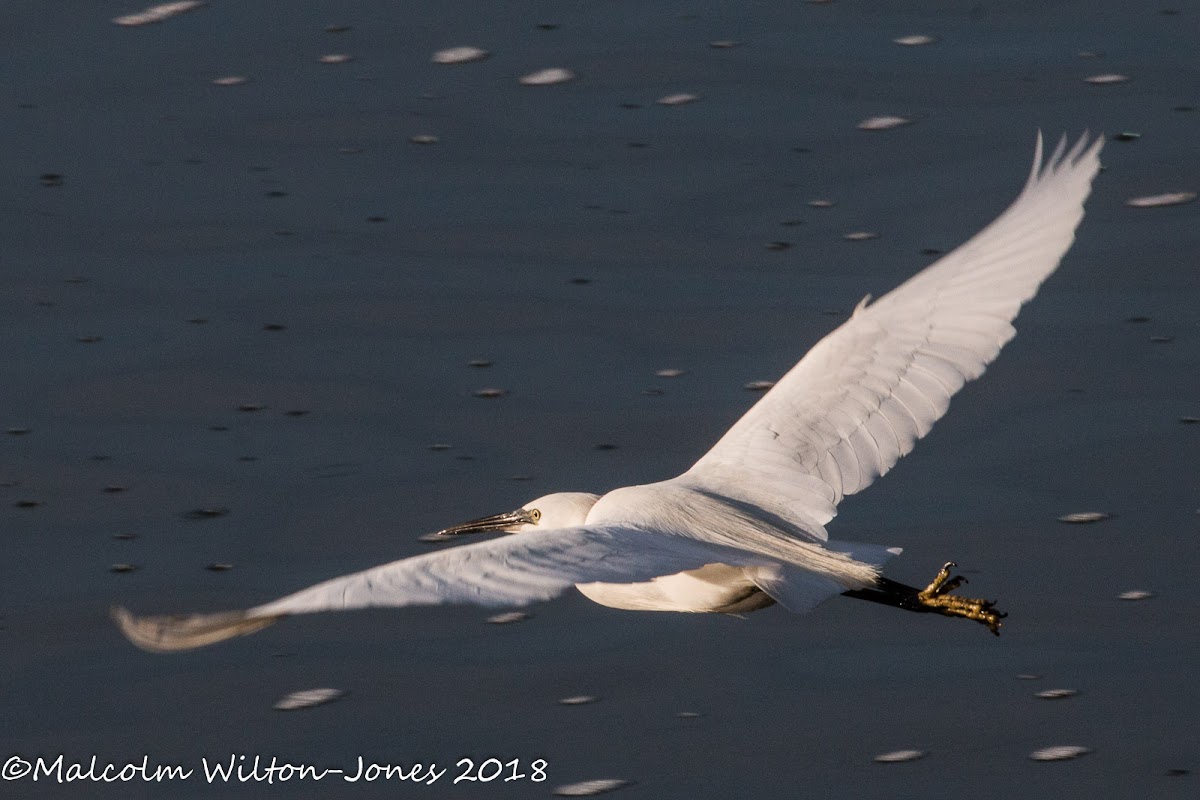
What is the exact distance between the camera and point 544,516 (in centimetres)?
443

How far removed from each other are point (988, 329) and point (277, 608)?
226 centimetres

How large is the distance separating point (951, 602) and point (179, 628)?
2.01 metres

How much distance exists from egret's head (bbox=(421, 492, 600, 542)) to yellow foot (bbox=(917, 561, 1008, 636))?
32.6 inches

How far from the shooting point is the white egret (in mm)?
3994

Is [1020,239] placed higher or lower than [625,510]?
higher

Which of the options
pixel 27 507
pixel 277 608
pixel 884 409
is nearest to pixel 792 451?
pixel 884 409

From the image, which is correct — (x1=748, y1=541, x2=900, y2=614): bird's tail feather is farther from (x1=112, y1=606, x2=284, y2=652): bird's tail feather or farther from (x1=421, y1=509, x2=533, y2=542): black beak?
(x1=112, y1=606, x2=284, y2=652): bird's tail feather

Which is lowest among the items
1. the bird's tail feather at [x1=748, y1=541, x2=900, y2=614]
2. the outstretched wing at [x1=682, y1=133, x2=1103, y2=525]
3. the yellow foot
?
the yellow foot

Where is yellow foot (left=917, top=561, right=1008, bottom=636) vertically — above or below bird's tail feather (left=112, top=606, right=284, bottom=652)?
below

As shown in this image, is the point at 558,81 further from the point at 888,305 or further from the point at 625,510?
the point at 625,510

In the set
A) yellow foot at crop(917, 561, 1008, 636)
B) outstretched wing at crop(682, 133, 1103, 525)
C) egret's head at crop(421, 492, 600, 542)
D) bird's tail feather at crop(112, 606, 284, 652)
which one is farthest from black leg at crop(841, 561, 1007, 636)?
bird's tail feather at crop(112, 606, 284, 652)

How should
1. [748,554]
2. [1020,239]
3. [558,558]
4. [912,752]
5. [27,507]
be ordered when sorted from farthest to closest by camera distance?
[27,507]
[912,752]
[1020,239]
[748,554]
[558,558]

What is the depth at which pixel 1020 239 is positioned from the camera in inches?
181

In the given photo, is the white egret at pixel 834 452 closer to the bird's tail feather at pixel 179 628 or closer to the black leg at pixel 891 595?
the black leg at pixel 891 595
